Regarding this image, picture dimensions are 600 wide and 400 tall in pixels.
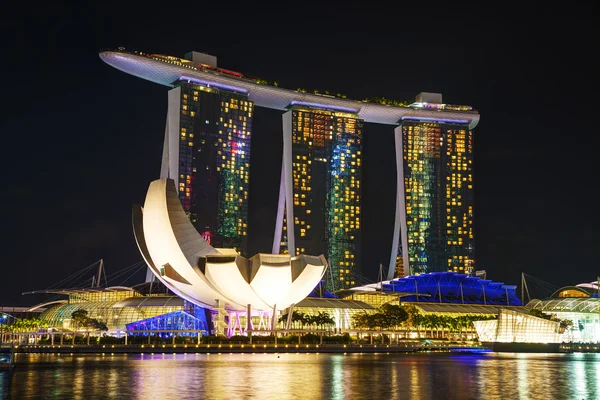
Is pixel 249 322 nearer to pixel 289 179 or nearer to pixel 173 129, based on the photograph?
pixel 173 129

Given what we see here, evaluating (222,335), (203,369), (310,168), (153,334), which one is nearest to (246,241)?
(310,168)

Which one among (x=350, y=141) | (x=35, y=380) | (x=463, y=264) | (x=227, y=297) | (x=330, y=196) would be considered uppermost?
(x=350, y=141)

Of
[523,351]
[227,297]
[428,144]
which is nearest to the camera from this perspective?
[227,297]

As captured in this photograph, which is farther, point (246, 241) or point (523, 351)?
point (246, 241)

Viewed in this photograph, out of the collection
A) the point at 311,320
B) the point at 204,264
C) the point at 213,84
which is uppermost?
the point at 213,84

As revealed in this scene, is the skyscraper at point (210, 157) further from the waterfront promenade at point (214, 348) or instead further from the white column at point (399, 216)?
the waterfront promenade at point (214, 348)

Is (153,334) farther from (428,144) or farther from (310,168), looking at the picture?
(428,144)

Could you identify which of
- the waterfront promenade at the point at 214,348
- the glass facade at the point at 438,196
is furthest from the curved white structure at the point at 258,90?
the waterfront promenade at the point at 214,348

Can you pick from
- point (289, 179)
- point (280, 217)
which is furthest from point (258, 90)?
point (280, 217)
